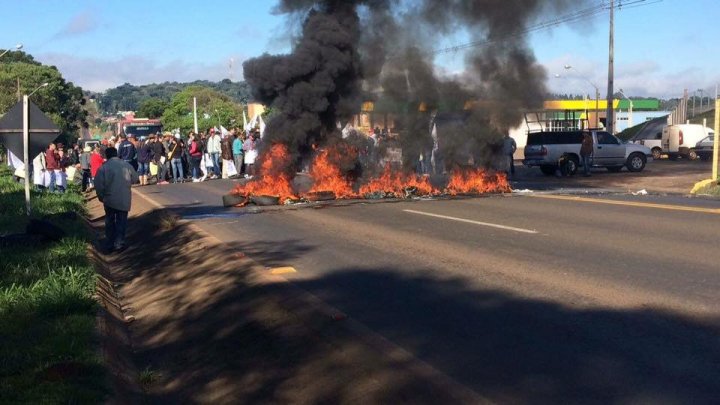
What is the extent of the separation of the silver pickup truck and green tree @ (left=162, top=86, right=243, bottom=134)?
55190 millimetres

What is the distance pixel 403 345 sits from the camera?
609 centimetres

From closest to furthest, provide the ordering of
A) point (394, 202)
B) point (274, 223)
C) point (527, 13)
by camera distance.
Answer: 1. point (274, 223)
2. point (394, 202)
3. point (527, 13)

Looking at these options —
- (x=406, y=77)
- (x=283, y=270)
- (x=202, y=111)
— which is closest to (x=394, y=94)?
(x=406, y=77)

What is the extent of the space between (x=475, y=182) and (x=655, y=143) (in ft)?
85.8

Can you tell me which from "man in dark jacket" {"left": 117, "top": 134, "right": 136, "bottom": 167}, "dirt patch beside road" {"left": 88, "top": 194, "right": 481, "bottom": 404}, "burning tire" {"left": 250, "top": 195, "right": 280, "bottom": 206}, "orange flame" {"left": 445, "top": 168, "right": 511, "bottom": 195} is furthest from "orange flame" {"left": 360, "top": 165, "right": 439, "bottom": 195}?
"man in dark jacket" {"left": 117, "top": 134, "right": 136, "bottom": 167}

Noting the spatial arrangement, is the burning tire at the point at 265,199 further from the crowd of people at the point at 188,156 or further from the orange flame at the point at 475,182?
the crowd of people at the point at 188,156

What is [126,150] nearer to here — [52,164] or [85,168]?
[85,168]

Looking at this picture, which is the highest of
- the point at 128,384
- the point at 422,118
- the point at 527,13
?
the point at 527,13

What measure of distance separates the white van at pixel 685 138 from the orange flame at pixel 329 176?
26.3 meters

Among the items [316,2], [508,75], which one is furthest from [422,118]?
[316,2]

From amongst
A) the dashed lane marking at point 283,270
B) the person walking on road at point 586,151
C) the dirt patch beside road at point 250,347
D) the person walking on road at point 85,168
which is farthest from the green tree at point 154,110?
A: the dashed lane marking at point 283,270

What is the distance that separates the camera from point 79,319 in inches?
272

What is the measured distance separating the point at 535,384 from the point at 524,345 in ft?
2.84

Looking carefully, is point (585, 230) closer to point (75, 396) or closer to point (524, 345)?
point (524, 345)
